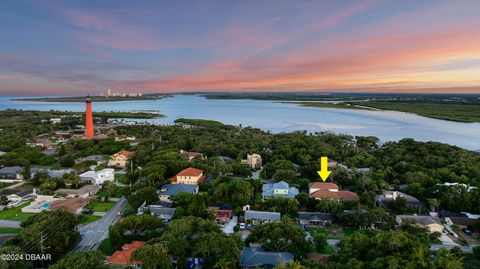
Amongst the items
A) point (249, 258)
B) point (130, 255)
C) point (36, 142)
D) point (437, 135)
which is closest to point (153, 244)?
point (130, 255)

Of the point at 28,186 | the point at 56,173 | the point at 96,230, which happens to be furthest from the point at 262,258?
the point at 56,173

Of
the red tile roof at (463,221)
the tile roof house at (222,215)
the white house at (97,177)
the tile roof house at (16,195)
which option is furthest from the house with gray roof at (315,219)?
the tile roof house at (16,195)

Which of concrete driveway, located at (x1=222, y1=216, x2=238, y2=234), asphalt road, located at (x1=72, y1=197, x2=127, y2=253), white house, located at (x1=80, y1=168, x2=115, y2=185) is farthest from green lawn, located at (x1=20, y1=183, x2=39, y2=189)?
concrete driveway, located at (x1=222, y1=216, x2=238, y2=234)

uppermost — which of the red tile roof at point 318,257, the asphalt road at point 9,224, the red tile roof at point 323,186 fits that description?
the red tile roof at point 323,186

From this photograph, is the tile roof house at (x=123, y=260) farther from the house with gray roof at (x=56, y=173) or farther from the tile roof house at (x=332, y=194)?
the house with gray roof at (x=56, y=173)

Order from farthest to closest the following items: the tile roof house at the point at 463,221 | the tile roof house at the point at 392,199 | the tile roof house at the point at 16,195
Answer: the tile roof house at the point at 16,195, the tile roof house at the point at 392,199, the tile roof house at the point at 463,221

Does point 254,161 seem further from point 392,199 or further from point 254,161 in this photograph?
point 392,199
